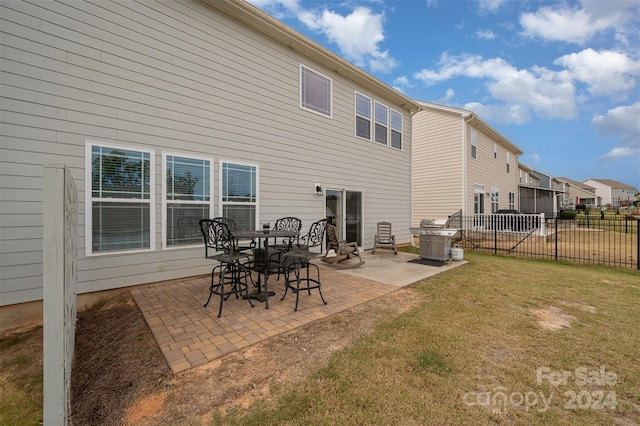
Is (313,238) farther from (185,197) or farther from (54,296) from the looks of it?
(54,296)

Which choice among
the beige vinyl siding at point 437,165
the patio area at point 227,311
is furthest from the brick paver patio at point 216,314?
the beige vinyl siding at point 437,165

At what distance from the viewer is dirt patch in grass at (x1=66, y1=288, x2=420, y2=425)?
192cm

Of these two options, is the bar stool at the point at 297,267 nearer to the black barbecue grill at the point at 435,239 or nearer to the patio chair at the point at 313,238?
the patio chair at the point at 313,238

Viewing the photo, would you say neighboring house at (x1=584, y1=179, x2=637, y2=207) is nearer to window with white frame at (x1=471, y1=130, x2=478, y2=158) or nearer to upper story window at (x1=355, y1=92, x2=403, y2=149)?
window with white frame at (x1=471, y1=130, x2=478, y2=158)

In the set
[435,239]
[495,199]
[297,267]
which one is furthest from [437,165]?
[297,267]

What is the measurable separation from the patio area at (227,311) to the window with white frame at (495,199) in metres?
13.1

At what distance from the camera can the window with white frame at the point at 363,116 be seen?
27.3ft

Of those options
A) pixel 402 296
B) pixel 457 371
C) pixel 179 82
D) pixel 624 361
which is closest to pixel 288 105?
pixel 179 82

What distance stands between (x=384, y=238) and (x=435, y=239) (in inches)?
67.5

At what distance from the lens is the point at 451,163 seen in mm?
13031

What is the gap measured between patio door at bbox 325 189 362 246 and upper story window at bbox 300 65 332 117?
2308 mm

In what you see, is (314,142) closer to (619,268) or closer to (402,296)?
(402,296)

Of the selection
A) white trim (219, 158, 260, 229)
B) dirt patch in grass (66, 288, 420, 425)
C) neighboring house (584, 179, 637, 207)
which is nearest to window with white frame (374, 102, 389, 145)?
white trim (219, 158, 260, 229)

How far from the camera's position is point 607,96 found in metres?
26.8
